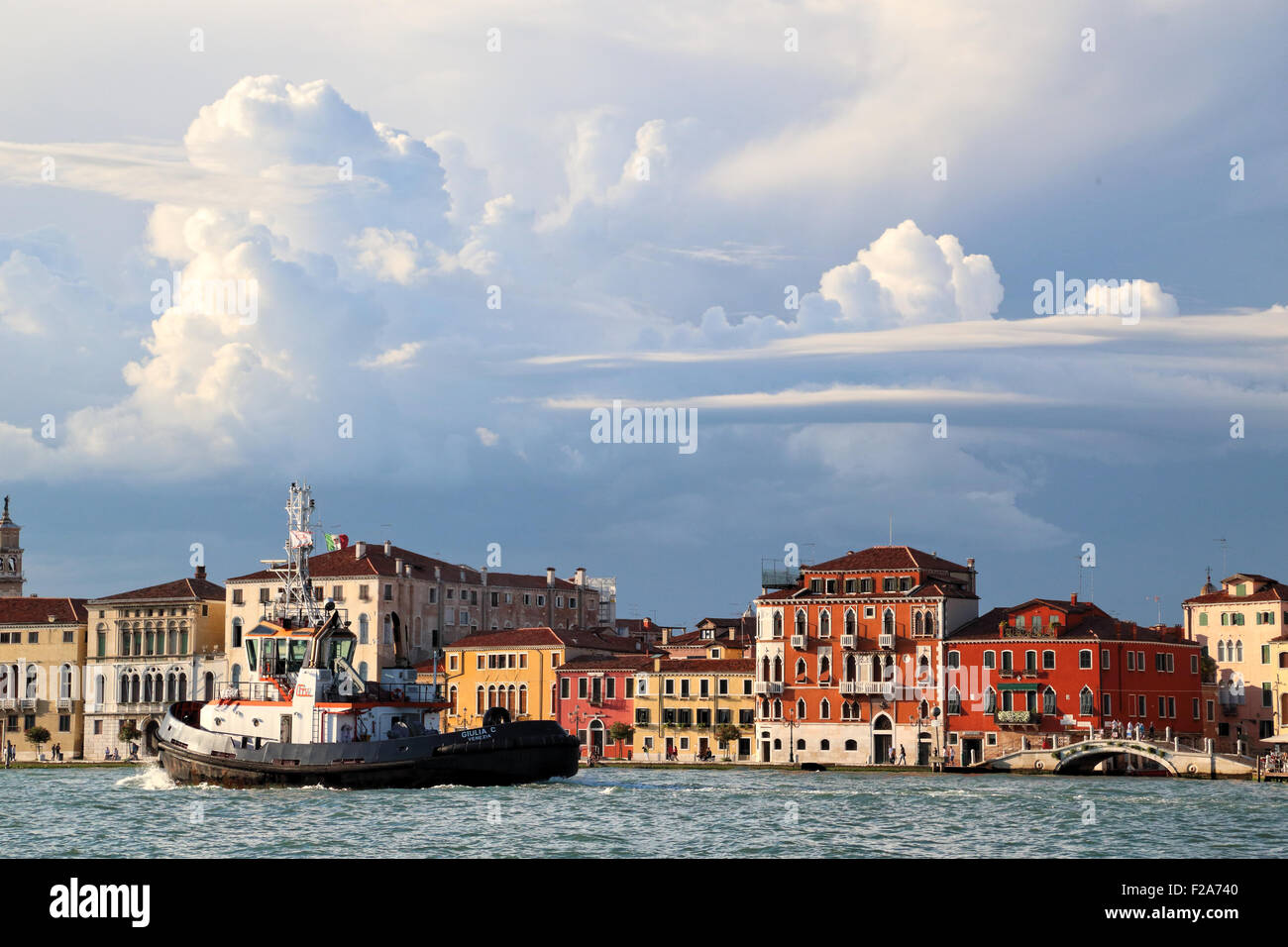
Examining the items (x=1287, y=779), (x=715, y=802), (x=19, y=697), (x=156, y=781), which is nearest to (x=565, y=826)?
(x=715, y=802)

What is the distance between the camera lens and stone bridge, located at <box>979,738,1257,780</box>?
7300 centimetres

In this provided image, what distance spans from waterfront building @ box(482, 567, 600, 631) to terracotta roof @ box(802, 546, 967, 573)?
25.6 metres

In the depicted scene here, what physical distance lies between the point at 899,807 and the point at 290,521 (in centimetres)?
2515

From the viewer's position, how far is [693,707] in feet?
307

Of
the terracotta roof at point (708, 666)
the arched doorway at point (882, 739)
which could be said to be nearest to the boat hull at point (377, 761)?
the arched doorway at point (882, 739)

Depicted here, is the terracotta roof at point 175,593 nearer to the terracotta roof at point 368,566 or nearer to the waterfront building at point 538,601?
the terracotta roof at point 368,566

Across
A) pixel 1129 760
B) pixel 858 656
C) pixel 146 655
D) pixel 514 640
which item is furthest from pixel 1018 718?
pixel 146 655

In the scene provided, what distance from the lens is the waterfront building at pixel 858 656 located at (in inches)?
3433

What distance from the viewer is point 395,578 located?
333 ft

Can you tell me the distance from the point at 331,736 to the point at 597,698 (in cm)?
4261

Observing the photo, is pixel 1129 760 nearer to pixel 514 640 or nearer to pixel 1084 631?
pixel 1084 631

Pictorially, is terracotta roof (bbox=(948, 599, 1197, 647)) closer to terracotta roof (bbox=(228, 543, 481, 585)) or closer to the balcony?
the balcony
